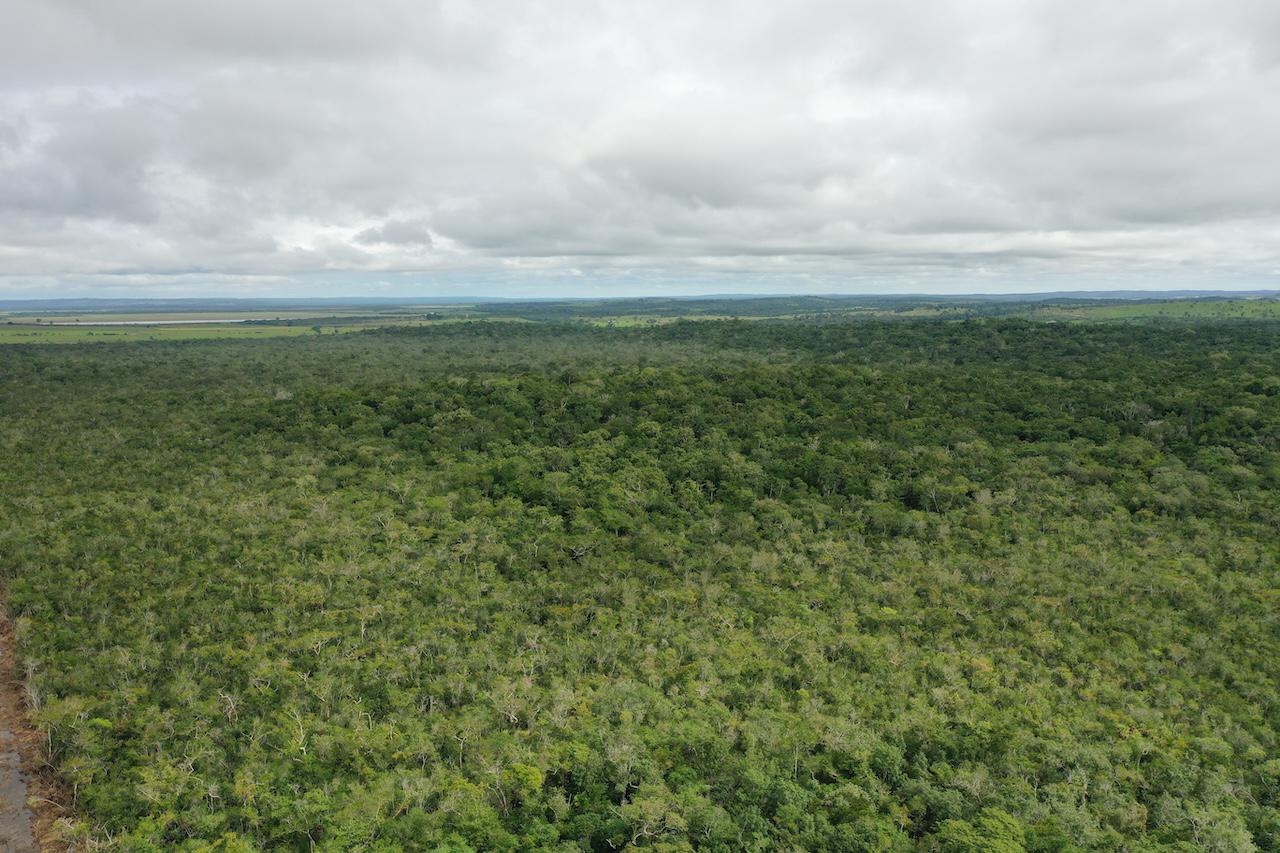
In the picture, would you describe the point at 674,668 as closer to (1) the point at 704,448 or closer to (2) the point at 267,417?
(1) the point at 704,448

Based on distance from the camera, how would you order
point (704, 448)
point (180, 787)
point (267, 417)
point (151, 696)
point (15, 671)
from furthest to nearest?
point (267, 417) < point (704, 448) < point (15, 671) < point (151, 696) < point (180, 787)

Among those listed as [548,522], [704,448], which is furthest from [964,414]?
[548,522]

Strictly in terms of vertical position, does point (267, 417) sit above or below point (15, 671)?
above

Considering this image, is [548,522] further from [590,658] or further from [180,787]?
[180,787]

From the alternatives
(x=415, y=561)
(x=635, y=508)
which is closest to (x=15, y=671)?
(x=415, y=561)

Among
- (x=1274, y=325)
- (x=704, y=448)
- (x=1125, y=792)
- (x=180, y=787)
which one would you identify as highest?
(x=1274, y=325)

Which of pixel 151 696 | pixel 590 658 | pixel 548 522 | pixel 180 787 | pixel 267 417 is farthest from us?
pixel 267 417

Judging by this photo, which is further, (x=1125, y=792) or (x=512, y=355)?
(x=512, y=355)
